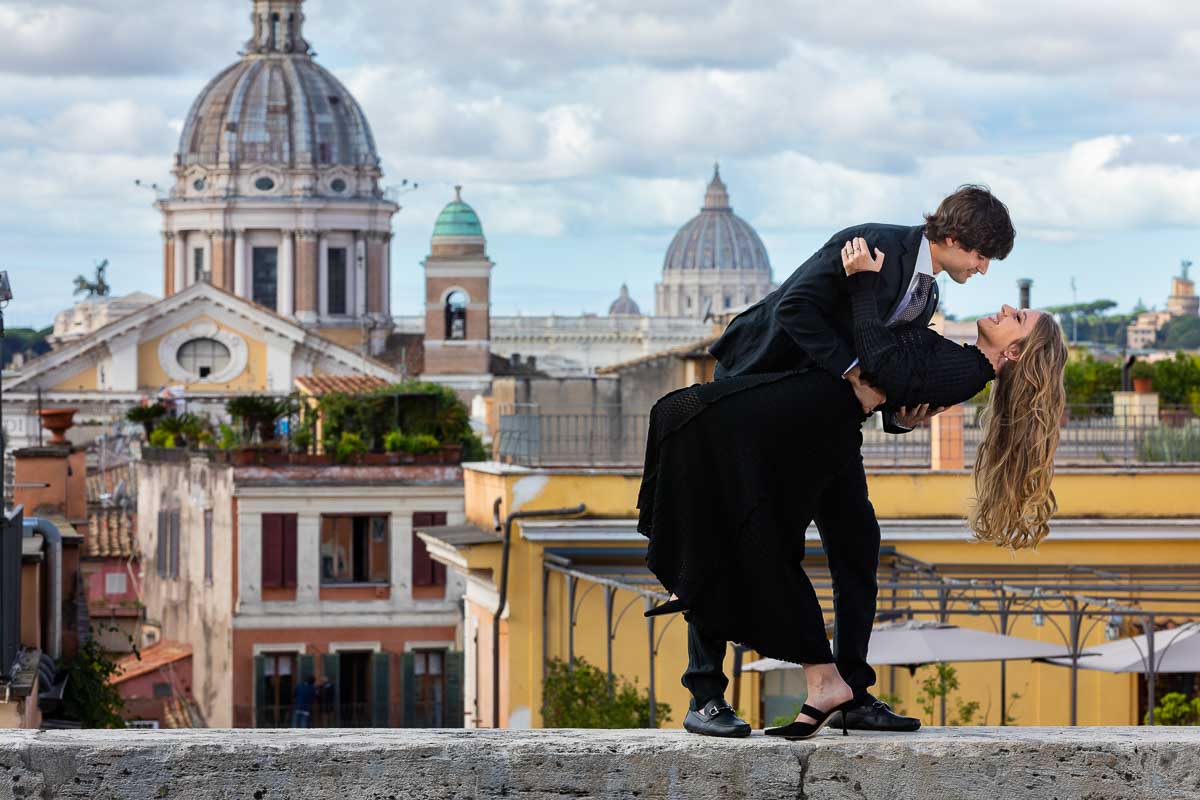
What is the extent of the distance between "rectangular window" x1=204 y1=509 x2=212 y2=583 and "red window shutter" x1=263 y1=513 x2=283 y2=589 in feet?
4.48

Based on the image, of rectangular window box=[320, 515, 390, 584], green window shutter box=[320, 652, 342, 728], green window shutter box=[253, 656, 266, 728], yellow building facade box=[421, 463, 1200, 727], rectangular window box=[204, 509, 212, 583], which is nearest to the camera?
yellow building facade box=[421, 463, 1200, 727]

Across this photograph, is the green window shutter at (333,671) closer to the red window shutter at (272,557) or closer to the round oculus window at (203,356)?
the red window shutter at (272,557)

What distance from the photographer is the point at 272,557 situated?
31.0m

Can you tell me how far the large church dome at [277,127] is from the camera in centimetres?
11475

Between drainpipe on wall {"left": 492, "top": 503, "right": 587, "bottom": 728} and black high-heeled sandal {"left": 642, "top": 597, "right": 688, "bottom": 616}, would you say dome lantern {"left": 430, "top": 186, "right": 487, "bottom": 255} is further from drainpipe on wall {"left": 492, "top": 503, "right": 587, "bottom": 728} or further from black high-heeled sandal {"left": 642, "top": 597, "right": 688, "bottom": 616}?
black high-heeled sandal {"left": 642, "top": 597, "right": 688, "bottom": 616}

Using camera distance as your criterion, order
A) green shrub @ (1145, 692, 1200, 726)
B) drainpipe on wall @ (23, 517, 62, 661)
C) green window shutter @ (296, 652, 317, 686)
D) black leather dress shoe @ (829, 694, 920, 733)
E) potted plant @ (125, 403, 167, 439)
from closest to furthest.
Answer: black leather dress shoe @ (829, 694, 920, 733) → drainpipe on wall @ (23, 517, 62, 661) → green shrub @ (1145, 692, 1200, 726) → green window shutter @ (296, 652, 317, 686) → potted plant @ (125, 403, 167, 439)

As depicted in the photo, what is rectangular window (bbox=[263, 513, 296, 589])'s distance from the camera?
3094 centimetres

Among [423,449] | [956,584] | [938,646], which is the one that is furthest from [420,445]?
[938,646]

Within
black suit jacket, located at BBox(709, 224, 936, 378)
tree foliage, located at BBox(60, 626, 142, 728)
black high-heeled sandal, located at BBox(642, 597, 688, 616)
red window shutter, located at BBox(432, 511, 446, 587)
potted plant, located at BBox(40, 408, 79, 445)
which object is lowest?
red window shutter, located at BBox(432, 511, 446, 587)

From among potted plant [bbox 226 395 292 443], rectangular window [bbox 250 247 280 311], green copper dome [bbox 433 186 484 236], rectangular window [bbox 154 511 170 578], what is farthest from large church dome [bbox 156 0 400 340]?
potted plant [bbox 226 395 292 443]

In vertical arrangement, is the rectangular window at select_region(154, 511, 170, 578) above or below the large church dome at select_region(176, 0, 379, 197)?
below

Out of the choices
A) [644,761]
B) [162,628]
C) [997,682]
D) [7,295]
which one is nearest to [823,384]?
[644,761]

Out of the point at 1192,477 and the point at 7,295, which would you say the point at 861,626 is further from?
the point at 1192,477

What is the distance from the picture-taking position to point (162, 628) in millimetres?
34469
